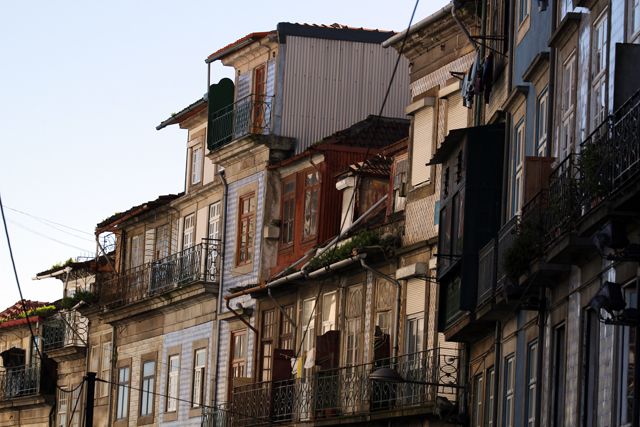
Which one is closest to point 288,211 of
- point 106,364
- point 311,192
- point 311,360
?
point 311,192

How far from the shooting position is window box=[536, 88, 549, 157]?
16469 mm

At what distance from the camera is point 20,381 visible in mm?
45031

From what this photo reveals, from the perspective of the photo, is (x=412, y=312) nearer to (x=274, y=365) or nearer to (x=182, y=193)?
(x=274, y=365)

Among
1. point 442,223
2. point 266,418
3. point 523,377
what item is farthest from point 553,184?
point 266,418

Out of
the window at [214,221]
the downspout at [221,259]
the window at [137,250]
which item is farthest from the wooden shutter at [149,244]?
the downspout at [221,259]

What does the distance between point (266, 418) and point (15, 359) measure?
2276cm

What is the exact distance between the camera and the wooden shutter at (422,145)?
23156 mm

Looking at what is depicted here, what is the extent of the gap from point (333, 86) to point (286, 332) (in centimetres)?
626

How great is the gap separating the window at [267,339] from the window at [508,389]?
37.5 ft

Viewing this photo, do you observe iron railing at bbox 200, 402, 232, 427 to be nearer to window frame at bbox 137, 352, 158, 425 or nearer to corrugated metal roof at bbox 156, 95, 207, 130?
window frame at bbox 137, 352, 158, 425

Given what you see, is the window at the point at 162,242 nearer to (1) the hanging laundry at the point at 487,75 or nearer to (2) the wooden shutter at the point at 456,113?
(2) the wooden shutter at the point at 456,113

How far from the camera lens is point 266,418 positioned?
2620 centimetres

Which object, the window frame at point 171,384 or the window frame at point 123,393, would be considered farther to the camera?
the window frame at point 123,393

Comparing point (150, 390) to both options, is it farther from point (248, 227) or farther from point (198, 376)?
point (248, 227)
